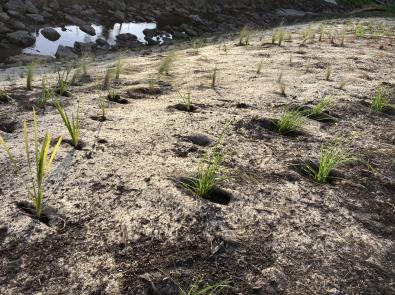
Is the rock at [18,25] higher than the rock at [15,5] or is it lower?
lower

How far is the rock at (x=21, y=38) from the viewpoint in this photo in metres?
9.91

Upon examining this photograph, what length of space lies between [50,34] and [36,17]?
1367 millimetres

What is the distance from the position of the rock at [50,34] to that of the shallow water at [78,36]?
0.33 feet

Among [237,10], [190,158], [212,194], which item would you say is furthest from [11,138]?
[237,10]

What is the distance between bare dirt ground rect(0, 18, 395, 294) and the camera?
187 centimetres

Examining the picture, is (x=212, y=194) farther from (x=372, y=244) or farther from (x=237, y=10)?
(x=237, y=10)

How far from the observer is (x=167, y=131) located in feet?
10.8

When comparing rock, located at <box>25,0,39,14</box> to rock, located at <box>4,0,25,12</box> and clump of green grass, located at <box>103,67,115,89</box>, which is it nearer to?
rock, located at <box>4,0,25,12</box>

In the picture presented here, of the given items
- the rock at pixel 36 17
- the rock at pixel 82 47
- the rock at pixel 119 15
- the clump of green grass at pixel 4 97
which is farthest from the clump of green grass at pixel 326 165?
the rock at pixel 119 15

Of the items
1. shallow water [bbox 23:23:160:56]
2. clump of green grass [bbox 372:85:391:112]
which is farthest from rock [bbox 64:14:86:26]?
clump of green grass [bbox 372:85:391:112]

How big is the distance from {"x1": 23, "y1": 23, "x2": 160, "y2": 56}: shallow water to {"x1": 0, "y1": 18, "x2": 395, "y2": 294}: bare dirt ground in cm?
656

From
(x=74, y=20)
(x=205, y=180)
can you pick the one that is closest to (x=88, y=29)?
(x=74, y=20)

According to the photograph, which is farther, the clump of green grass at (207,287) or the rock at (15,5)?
the rock at (15,5)

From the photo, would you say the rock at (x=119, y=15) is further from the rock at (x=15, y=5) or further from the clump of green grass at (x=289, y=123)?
the clump of green grass at (x=289, y=123)
